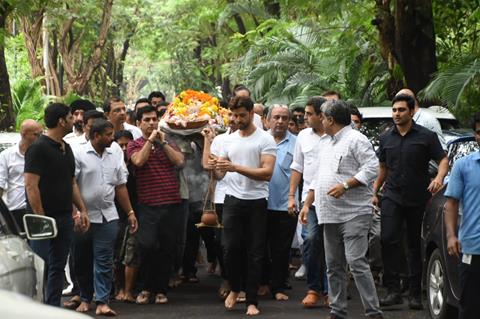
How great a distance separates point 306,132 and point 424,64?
6.24 meters

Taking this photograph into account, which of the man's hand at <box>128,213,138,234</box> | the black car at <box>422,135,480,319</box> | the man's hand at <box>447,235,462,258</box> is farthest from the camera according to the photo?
the man's hand at <box>128,213,138,234</box>

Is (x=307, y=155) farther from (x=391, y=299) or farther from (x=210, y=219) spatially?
(x=391, y=299)

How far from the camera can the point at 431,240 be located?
37.1ft

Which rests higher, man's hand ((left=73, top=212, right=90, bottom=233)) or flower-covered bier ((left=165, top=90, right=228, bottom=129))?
flower-covered bier ((left=165, top=90, right=228, bottom=129))

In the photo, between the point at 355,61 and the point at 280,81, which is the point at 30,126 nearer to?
the point at 355,61

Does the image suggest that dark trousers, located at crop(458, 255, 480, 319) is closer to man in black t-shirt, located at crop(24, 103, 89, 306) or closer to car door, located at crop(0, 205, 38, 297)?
car door, located at crop(0, 205, 38, 297)

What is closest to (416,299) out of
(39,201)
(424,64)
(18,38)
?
(39,201)

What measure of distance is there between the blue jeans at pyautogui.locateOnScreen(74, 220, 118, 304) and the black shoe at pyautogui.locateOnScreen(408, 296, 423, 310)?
2987 mm

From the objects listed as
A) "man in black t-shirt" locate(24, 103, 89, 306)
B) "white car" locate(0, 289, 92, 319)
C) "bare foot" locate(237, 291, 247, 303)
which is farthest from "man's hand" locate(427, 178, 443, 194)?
"white car" locate(0, 289, 92, 319)

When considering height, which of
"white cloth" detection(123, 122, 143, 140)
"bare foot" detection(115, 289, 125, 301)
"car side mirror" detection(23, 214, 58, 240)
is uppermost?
"car side mirror" detection(23, 214, 58, 240)

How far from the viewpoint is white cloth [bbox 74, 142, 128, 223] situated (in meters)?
11.9

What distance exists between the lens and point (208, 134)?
13445 millimetres

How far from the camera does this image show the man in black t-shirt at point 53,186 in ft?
35.2

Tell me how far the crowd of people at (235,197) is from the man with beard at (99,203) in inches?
0.5
